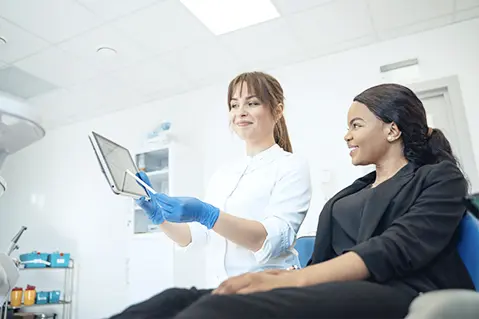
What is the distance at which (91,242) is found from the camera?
4.10 metres

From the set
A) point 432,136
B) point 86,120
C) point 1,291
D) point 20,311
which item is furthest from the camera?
point 86,120

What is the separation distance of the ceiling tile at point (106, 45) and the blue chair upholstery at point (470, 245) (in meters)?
2.64

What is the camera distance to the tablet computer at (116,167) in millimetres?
1172

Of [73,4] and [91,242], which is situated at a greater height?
[73,4]

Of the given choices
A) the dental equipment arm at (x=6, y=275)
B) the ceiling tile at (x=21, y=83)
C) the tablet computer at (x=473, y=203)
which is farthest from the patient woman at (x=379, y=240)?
the ceiling tile at (x=21, y=83)

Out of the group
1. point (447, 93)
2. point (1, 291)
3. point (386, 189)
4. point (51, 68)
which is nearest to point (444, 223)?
point (386, 189)

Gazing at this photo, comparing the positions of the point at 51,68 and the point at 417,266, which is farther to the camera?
the point at 51,68

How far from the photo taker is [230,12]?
8.90 feet

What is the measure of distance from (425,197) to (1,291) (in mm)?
1514

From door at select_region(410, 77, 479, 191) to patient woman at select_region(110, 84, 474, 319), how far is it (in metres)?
1.92

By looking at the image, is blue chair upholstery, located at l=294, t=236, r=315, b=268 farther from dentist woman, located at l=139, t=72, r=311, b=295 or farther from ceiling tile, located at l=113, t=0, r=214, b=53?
ceiling tile, located at l=113, t=0, r=214, b=53

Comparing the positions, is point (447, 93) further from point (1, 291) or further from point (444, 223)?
point (1, 291)

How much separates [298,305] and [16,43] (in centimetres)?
315

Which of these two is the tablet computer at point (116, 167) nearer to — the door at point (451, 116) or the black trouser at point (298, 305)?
the black trouser at point (298, 305)
